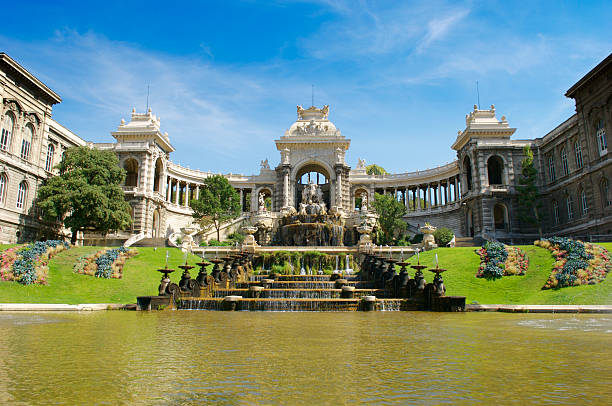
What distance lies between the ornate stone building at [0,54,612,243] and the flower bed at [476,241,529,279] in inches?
869

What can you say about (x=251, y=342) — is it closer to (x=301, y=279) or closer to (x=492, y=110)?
(x=301, y=279)

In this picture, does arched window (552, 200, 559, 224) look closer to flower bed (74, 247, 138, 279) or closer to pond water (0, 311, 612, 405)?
flower bed (74, 247, 138, 279)

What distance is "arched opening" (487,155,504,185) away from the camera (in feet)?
213

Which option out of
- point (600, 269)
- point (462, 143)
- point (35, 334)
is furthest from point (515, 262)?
point (462, 143)

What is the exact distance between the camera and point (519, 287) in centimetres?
2506

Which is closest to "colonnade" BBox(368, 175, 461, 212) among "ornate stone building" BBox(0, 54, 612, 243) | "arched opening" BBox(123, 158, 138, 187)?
"ornate stone building" BBox(0, 54, 612, 243)

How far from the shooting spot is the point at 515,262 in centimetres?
2848

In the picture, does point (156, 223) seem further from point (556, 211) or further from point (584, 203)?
point (584, 203)

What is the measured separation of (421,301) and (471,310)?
2243 millimetres

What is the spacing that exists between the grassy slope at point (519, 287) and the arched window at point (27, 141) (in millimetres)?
44206

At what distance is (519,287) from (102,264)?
26.7m

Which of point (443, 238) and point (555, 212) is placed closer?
point (443, 238)

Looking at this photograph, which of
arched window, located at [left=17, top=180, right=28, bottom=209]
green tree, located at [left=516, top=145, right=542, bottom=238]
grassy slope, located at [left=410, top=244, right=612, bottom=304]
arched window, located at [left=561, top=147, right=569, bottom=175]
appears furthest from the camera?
arched window, located at [left=561, top=147, right=569, bottom=175]

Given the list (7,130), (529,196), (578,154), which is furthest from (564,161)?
(7,130)
